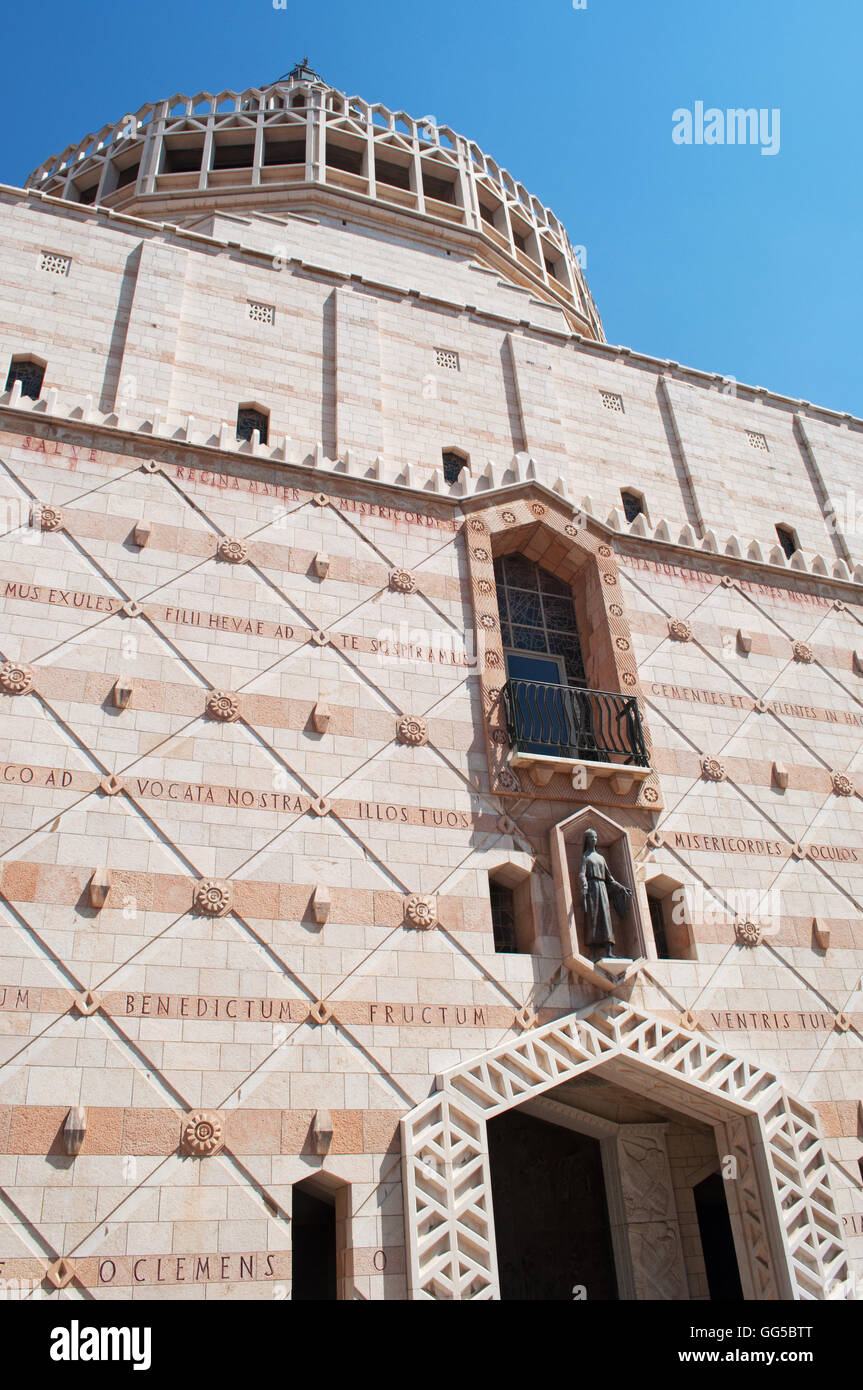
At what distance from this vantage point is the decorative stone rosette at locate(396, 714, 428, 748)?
1248cm

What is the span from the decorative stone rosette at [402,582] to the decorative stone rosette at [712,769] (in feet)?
15.6

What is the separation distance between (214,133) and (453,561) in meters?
16.0

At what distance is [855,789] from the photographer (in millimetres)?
14820

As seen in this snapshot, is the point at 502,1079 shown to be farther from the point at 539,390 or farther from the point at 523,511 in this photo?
Result: the point at 539,390

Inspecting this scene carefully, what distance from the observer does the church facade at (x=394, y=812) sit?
9.73 meters

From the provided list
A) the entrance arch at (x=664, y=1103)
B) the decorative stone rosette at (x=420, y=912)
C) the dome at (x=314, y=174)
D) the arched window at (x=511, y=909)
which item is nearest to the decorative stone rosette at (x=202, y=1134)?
the entrance arch at (x=664, y=1103)

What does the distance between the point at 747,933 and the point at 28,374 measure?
12.8 m

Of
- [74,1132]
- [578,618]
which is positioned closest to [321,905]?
[74,1132]

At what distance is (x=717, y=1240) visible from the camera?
13070 millimetres

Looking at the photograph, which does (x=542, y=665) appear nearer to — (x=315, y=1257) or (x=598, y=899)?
(x=598, y=899)

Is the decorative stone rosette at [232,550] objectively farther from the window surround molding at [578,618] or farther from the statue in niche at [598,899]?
the statue in niche at [598,899]

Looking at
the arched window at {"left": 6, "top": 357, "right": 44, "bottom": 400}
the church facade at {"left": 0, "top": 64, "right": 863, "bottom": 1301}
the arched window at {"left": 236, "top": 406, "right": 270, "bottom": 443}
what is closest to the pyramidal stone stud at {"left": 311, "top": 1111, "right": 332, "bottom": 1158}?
the church facade at {"left": 0, "top": 64, "right": 863, "bottom": 1301}

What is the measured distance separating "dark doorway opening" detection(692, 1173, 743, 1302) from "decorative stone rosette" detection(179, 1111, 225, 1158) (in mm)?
6838

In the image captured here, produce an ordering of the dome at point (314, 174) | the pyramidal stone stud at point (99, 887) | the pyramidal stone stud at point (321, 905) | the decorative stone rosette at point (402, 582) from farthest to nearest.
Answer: the dome at point (314, 174) < the decorative stone rosette at point (402, 582) < the pyramidal stone stud at point (321, 905) < the pyramidal stone stud at point (99, 887)
